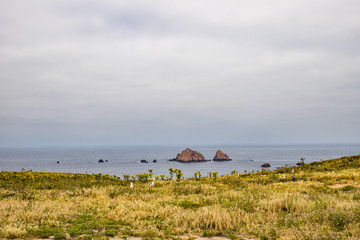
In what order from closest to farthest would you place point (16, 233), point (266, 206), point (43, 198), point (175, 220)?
1. point (16, 233)
2. point (175, 220)
3. point (266, 206)
4. point (43, 198)

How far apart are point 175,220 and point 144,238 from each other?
6.23 ft

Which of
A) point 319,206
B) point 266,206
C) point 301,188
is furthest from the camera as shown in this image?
point 301,188

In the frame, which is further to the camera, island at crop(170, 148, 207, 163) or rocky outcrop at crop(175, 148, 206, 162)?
rocky outcrop at crop(175, 148, 206, 162)

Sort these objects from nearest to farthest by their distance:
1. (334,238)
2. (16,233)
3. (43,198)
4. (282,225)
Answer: (334,238)
(16,233)
(282,225)
(43,198)

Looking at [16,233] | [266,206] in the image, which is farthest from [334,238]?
[16,233]

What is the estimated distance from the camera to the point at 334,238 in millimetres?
7094

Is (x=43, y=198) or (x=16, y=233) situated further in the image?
(x=43, y=198)

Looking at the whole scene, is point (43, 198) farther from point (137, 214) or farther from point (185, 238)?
point (185, 238)

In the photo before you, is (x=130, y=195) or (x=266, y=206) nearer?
(x=266, y=206)

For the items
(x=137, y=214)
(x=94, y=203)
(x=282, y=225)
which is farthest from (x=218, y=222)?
(x=94, y=203)

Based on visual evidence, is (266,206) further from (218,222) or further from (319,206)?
(218,222)

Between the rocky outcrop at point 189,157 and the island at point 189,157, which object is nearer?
the island at point 189,157

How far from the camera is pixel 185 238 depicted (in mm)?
7973

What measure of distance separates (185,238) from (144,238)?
1240 millimetres
